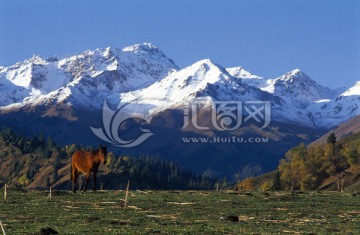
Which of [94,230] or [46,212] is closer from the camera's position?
[94,230]

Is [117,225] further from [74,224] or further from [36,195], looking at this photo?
[36,195]

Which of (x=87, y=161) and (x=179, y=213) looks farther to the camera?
(x=87, y=161)

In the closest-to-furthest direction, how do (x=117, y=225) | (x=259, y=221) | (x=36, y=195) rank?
(x=117, y=225)
(x=259, y=221)
(x=36, y=195)

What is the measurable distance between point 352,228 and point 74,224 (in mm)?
16614

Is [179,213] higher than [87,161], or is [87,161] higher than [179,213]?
[87,161]

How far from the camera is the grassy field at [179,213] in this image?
39.5 meters

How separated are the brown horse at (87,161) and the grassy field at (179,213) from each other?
3.43 meters

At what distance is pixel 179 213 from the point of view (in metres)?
48.2

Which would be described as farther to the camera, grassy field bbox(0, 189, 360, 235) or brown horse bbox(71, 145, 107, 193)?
brown horse bbox(71, 145, 107, 193)

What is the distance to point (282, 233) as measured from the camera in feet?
125

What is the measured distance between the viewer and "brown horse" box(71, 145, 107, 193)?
6475 centimetres

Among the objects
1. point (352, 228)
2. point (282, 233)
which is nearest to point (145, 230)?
point (282, 233)

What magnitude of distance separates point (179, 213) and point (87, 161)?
800 inches

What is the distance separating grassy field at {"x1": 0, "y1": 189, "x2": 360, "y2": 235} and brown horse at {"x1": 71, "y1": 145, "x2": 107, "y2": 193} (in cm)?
343
